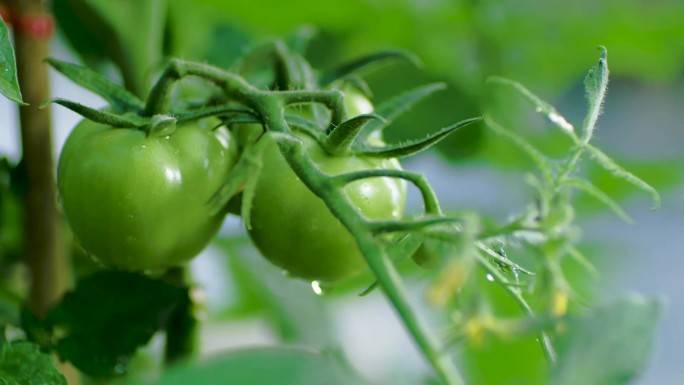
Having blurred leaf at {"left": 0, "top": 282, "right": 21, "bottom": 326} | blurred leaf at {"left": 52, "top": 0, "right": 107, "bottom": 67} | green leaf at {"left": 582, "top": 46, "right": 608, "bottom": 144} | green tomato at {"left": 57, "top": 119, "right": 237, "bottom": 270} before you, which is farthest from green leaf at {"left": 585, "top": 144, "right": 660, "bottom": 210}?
blurred leaf at {"left": 52, "top": 0, "right": 107, "bottom": 67}

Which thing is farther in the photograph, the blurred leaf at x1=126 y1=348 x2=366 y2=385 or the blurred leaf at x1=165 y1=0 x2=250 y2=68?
the blurred leaf at x1=165 y1=0 x2=250 y2=68

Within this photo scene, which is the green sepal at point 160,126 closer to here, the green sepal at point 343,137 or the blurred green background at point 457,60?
the green sepal at point 343,137

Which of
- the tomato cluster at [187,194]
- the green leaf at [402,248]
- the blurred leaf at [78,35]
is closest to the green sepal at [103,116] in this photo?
the tomato cluster at [187,194]

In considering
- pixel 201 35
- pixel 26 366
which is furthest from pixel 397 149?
pixel 201 35

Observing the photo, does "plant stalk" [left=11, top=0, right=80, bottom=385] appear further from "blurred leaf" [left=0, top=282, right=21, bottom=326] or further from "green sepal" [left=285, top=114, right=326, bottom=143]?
"green sepal" [left=285, top=114, right=326, bottom=143]

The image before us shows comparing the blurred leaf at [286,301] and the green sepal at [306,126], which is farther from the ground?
the green sepal at [306,126]
